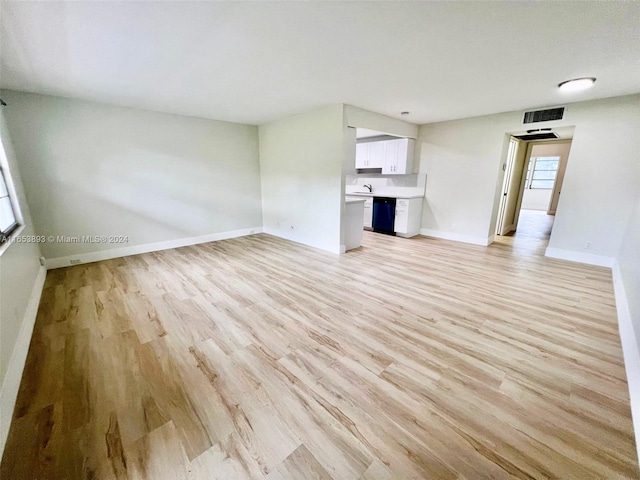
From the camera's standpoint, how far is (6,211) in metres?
2.73

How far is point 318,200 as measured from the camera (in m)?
4.67

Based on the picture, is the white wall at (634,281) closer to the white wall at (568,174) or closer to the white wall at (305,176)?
the white wall at (568,174)

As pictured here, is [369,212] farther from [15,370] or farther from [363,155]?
[15,370]

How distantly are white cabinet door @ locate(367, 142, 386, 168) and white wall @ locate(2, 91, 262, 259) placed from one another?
2817mm

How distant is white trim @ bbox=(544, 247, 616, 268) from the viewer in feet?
12.6

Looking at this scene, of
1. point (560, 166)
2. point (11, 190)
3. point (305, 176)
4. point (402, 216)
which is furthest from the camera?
point (560, 166)

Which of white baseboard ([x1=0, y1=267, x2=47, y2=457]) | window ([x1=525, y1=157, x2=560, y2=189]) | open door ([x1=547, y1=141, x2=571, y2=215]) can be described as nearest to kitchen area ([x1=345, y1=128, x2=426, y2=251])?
white baseboard ([x1=0, y1=267, x2=47, y2=457])

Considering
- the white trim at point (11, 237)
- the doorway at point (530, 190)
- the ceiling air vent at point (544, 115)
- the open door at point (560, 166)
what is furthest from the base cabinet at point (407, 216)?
the open door at point (560, 166)

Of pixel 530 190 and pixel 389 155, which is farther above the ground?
pixel 389 155

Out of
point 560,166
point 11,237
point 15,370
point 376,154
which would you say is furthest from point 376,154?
point 560,166

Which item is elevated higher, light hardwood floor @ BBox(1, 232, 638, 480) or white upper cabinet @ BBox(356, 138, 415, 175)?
white upper cabinet @ BBox(356, 138, 415, 175)

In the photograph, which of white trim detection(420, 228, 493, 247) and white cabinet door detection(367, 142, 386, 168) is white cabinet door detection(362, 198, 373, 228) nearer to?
white cabinet door detection(367, 142, 386, 168)

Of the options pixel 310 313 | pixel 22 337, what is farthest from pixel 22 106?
pixel 310 313

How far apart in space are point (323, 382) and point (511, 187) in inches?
257
